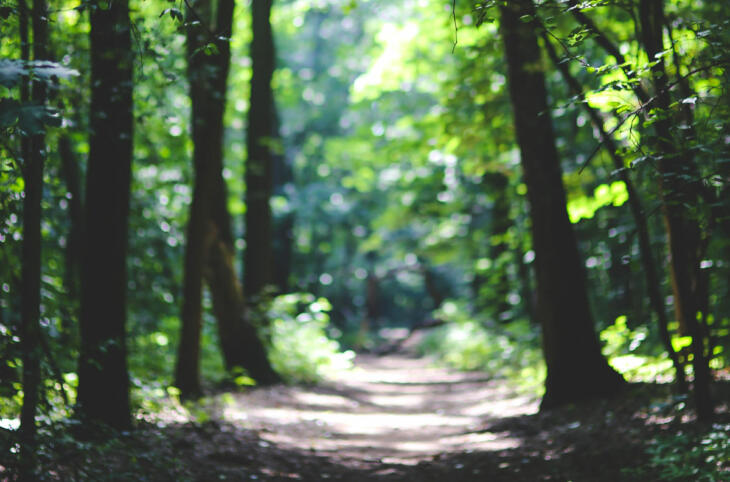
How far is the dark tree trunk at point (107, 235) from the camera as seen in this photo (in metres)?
5.62

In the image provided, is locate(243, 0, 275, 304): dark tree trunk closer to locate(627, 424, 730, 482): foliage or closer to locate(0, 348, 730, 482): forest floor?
locate(0, 348, 730, 482): forest floor

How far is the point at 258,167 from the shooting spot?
13172mm

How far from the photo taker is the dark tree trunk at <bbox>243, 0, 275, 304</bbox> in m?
13.3

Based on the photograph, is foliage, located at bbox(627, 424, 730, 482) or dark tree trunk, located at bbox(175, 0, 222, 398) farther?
dark tree trunk, located at bbox(175, 0, 222, 398)

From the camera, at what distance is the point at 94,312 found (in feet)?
18.6

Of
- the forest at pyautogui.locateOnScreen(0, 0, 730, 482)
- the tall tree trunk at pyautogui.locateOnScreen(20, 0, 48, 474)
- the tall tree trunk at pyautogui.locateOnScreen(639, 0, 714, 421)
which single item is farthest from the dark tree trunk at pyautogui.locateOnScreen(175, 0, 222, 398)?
the tall tree trunk at pyautogui.locateOnScreen(639, 0, 714, 421)

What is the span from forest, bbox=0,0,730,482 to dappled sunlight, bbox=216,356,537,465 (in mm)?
75

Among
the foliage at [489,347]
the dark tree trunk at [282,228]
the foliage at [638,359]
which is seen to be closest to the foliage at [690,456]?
the foliage at [638,359]

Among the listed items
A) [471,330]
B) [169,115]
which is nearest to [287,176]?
[471,330]

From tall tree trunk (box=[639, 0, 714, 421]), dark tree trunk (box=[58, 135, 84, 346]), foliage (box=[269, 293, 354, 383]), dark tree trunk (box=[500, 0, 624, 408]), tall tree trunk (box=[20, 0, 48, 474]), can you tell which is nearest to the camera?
tall tree trunk (box=[20, 0, 48, 474])

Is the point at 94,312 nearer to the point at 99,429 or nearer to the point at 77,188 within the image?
the point at 99,429

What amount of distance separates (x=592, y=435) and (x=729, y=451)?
1779mm

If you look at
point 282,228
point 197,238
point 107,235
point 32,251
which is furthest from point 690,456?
point 282,228

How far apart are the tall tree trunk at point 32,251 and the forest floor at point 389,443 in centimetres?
42
